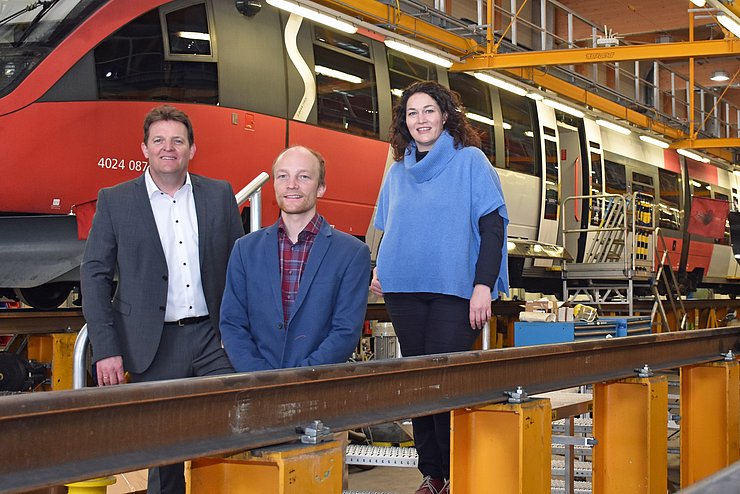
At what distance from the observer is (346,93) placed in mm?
8977

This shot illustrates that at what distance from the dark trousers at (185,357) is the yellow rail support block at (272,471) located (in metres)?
1.08

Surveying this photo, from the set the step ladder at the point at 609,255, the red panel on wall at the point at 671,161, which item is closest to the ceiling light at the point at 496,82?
the step ladder at the point at 609,255

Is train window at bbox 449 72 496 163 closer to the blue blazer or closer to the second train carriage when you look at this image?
the second train carriage

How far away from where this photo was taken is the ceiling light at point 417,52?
31.6ft

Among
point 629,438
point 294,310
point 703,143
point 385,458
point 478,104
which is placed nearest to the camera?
point 294,310

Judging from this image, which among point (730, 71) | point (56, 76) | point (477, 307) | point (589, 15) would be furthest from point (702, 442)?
point (730, 71)

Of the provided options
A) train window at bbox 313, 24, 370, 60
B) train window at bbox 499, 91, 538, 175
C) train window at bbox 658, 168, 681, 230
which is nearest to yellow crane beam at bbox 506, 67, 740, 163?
train window at bbox 499, 91, 538, 175

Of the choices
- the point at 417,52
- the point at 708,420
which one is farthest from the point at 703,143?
the point at 708,420

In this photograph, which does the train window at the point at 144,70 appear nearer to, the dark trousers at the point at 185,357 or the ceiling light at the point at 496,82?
the dark trousers at the point at 185,357

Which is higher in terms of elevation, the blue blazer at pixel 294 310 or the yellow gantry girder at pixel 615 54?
the yellow gantry girder at pixel 615 54

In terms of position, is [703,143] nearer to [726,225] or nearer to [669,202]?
[726,225]

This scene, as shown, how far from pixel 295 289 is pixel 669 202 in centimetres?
1476

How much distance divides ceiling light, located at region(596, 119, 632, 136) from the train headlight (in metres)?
9.79

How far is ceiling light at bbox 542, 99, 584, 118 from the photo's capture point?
12898 mm
